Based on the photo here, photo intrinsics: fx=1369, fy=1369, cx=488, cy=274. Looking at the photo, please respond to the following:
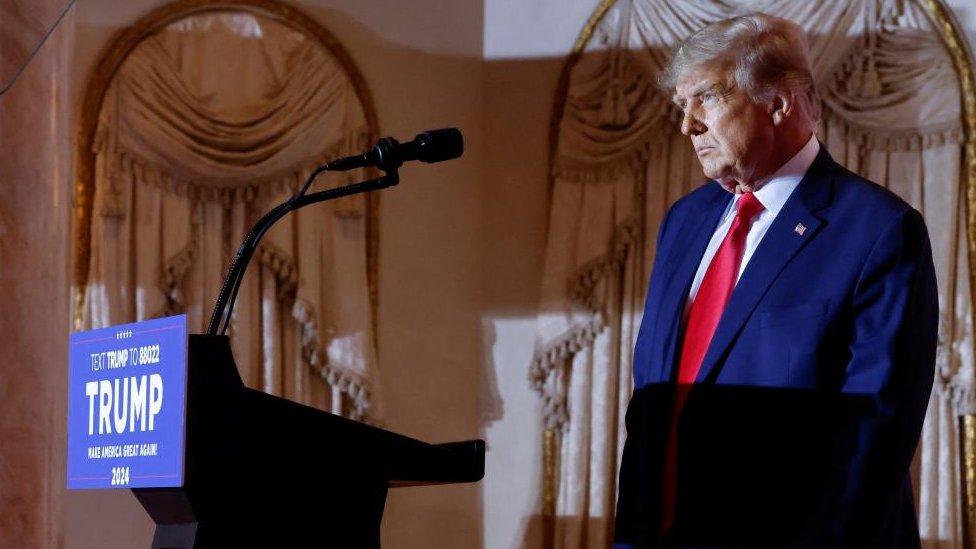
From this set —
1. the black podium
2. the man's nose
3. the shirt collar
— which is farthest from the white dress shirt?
the black podium

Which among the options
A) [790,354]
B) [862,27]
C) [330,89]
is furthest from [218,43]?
[790,354]

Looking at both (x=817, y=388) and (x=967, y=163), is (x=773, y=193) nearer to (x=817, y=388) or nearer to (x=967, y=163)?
(x=817, y=388)

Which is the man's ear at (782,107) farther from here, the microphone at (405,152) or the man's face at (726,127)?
the microphone at (405,152)

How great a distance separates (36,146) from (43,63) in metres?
0.21

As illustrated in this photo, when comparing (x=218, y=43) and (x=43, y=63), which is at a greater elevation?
(x=218, y=43)

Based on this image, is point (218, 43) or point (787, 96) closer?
point (787, 96)

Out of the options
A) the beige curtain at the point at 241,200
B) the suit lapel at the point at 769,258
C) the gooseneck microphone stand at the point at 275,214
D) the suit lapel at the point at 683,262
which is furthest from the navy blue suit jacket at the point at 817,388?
the beige curtain at the point at 241,200

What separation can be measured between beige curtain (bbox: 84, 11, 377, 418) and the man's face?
7.76 feet

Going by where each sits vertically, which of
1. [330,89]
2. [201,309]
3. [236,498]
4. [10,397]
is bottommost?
[236,498]

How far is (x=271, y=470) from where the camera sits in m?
1.92

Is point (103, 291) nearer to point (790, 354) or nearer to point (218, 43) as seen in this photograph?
point (218, 43)

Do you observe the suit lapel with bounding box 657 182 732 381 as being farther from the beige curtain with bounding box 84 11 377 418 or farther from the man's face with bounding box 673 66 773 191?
the beige curtain with bounding box 84 11 377 418

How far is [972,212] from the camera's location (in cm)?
433

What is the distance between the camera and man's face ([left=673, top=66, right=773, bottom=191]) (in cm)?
245
